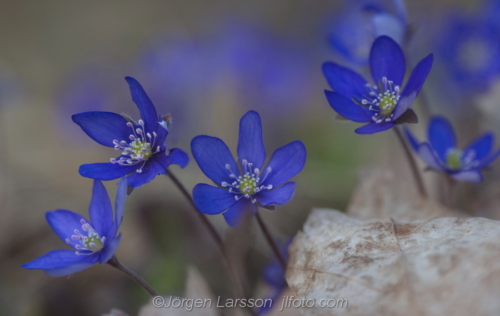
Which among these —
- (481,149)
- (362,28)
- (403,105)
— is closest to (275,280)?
(403,105)

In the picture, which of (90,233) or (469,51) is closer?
(90,233)

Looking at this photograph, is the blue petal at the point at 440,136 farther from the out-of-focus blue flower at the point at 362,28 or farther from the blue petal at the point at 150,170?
the blue petal at the point at 150,170

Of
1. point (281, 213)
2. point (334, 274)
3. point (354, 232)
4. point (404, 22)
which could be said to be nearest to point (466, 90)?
point (404, 22)

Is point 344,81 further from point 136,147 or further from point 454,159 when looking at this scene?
point 136,147

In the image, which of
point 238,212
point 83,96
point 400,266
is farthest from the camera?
point 83,96

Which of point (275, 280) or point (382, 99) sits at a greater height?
point (382, 99)

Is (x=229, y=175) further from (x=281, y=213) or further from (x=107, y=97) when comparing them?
(x=107, y=97)

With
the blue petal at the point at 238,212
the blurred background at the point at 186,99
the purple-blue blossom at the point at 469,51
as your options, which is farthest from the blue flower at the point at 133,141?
the purple-blue blossom at the point at 469,51

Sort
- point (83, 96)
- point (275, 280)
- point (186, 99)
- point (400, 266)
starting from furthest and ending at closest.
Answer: point (83, 96), point (186, 99), point (275, 280), point (400, 266)
